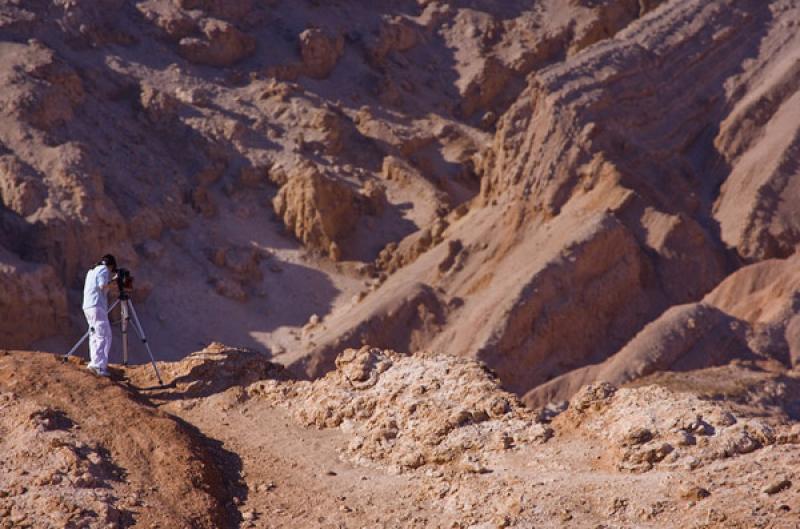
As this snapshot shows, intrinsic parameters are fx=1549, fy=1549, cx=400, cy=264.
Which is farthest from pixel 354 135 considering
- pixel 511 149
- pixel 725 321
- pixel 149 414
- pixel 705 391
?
pixel 149 414

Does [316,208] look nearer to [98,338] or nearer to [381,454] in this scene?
[98,338]

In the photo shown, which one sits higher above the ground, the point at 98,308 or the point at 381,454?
the point at 98,308

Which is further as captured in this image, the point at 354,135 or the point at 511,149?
the point at 354,135

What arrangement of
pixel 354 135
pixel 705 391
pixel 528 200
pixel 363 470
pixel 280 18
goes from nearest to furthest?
pixel 363 470, pixel 705 391, pixel 528 200, pixel 354 135, pixel 280 18

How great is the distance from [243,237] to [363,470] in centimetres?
2434

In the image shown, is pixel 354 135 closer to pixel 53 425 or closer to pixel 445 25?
pixel 445 25

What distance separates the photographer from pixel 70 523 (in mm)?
9172

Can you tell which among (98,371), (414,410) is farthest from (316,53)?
(414,410)

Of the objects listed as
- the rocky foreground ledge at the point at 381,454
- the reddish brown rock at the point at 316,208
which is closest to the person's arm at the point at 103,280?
the rocky foreground ledge at the point at 381,454

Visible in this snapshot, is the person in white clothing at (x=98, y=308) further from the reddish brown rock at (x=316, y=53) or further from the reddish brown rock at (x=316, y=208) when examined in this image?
the reddish brown rock at (x=316, y=53)

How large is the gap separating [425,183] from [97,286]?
2449 centimetres

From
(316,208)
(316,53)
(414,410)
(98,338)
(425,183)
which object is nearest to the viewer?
(414,410)

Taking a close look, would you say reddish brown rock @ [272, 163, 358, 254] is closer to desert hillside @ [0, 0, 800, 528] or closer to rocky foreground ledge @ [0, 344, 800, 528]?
desert hillside @ [0, 0, 800, 528]

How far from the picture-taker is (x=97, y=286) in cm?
1287
